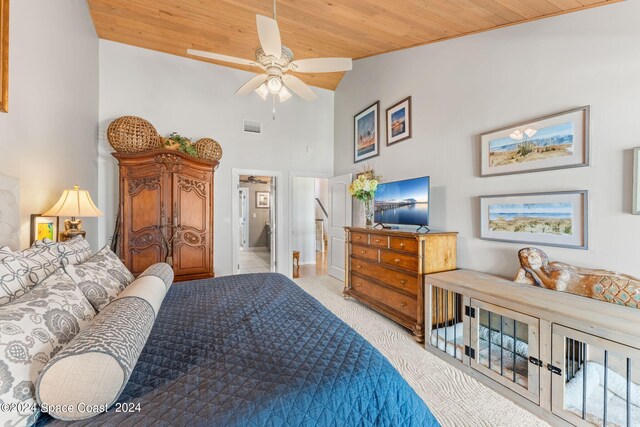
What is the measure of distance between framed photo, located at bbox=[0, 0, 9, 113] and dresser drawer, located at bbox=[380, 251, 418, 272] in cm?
323

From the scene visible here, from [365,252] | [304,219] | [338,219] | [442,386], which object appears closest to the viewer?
[442,386]

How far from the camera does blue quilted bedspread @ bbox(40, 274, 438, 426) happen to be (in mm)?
764

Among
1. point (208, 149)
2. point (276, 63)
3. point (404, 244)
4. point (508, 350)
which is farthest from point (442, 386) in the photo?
point (208, 149)

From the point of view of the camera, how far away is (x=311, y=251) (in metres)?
6.46

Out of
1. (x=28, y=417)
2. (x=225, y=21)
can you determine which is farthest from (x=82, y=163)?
(x=28, y=417)

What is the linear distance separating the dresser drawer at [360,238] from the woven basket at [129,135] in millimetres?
2964

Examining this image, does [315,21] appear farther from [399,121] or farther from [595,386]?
[595,386]

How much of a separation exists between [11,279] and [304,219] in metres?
5.48

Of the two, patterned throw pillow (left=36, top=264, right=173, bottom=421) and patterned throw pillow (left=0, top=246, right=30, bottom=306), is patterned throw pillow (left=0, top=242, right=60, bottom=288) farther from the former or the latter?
patterned throw pillow (left=36, top=264, right=173, bottom=421)

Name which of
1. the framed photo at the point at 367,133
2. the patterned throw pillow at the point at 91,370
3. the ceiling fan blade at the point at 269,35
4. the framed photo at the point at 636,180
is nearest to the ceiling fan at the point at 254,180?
the framed photo at the point at 367,133

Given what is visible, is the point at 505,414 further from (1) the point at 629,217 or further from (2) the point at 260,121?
(2) the point at 260,121

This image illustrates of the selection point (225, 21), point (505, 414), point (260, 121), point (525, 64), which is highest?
point (225, 21)

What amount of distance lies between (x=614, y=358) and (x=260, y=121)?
16.5ft

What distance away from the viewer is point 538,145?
7.09ft
